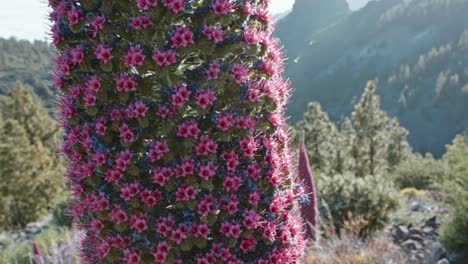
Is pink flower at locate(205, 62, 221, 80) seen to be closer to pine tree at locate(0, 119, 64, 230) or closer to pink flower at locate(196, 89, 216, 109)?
pink flower at locate(196, 89, 216, 109)

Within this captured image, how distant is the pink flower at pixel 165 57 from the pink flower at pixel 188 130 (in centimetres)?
29

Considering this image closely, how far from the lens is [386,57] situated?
172625 mm

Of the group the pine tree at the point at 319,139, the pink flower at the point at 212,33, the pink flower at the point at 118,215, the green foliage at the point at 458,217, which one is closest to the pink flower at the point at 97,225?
the pink flower at the point at 118,215

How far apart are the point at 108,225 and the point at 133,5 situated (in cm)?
107

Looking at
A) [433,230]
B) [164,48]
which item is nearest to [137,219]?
[164,48]

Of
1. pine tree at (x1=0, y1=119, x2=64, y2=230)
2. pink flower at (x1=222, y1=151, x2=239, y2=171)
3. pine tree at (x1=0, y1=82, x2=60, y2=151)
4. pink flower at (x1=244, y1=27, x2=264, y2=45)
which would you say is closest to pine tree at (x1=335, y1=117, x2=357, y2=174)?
pine tree at (x1=0, y1=119, x2=64, y2=230)

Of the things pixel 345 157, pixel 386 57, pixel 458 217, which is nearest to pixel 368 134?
pixel 345 157

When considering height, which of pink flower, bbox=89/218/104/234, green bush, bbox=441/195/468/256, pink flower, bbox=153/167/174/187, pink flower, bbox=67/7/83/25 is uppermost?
green bush, bbox=441/195/468/256

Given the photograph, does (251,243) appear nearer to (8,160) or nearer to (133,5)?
(133,5)

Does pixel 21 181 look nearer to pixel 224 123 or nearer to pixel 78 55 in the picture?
pixel 78 55

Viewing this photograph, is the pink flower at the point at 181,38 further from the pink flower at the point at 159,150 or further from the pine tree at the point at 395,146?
the pine tree at the point at 395,146

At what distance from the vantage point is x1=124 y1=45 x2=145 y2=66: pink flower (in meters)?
2.43

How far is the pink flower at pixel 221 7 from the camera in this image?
2547 mm

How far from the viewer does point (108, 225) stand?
8.41ft
